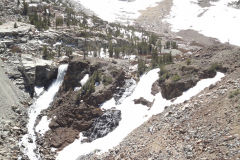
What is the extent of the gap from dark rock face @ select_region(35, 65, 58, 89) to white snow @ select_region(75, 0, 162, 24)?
8864 cm

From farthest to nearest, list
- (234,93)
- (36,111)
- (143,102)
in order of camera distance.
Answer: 1. (36,111)
2. (143,102)
3. (234,93)

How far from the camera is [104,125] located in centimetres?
2723

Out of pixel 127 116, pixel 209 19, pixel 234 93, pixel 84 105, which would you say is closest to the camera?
pixel 234 93

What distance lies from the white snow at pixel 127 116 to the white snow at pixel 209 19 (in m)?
83.1

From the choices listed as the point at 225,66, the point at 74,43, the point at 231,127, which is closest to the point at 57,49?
the point at 74,43

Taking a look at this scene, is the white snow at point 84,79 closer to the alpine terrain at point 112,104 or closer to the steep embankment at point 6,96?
the alpine terrain at point 112,104

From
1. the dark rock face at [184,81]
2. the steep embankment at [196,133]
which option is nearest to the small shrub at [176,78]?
the dark rock face at [184,81]

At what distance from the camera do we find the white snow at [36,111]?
25822 mm

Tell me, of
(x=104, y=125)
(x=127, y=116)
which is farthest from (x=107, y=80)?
(x=104, y=125)

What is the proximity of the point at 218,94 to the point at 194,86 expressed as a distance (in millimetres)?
6471

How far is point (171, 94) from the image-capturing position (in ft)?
86.7

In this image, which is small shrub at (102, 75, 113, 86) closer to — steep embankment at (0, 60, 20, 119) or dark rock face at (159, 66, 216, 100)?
dark rock face at (159, 66, 216, 100)

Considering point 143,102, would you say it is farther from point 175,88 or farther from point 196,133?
point 196,133

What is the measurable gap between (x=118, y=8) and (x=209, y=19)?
184 feet
